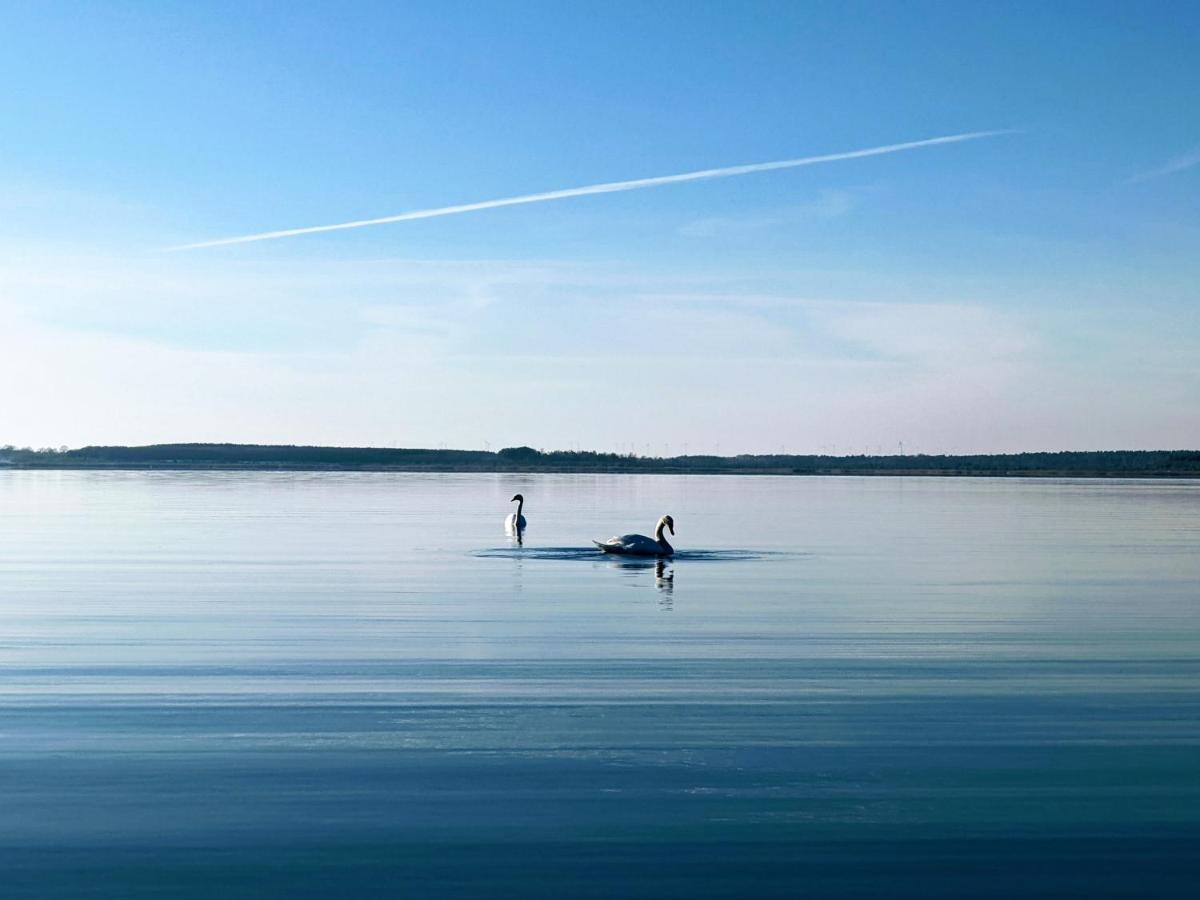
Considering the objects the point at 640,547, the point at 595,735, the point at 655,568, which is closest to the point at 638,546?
the point at 640,547

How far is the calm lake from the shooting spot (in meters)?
7.79

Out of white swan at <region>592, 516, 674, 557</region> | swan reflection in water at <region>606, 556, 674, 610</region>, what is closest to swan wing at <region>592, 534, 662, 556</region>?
white swan at <region>592, 516, 674, 557</region>

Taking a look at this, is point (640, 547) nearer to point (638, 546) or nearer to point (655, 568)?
point (638, 546)

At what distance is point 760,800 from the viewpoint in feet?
29.7

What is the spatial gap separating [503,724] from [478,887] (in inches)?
159

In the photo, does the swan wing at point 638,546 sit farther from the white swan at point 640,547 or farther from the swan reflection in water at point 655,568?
the swan reflection in water at point 655,568

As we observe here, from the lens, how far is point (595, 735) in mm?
11016

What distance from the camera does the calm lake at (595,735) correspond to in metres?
7.79

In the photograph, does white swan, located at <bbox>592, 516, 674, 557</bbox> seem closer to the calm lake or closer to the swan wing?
the swan wing

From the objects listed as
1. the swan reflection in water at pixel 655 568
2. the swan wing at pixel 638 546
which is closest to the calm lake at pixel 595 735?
the swan reflection in water at pixel 655 568

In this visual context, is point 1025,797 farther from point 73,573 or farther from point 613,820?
point 73,573

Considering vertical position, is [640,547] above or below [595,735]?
above

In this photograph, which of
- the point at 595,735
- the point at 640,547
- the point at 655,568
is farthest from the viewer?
the point at 640,547

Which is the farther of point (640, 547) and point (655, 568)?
point (640, 547)
